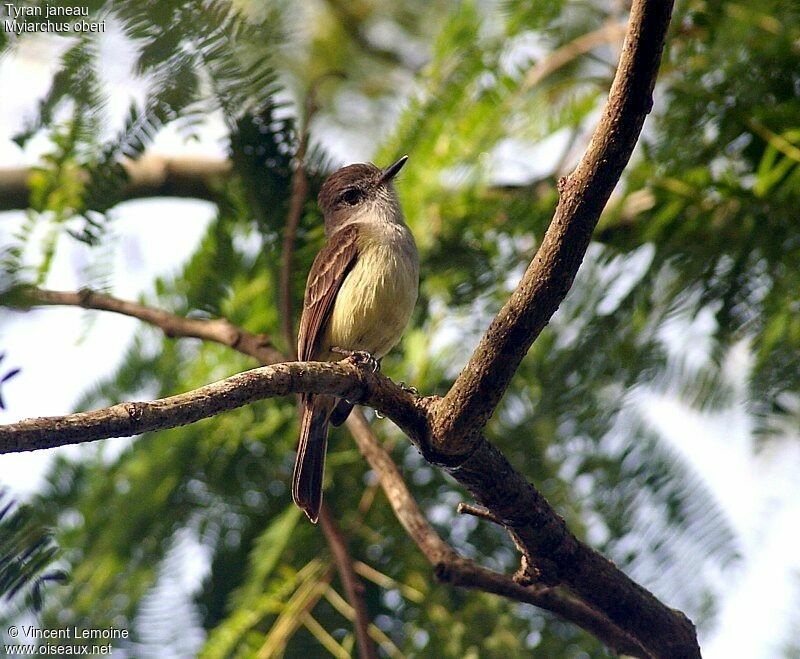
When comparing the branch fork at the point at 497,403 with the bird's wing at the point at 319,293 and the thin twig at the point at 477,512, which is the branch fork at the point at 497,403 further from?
the bird's wing at the point at 319,293

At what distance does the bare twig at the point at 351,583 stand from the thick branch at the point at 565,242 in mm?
1137

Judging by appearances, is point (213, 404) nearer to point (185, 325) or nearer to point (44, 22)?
point (44, 22)

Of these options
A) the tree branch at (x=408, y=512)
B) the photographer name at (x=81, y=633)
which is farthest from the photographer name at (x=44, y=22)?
the photographer name at (x=81, y=633)

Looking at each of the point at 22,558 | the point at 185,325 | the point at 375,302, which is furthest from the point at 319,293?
the point at 22,558

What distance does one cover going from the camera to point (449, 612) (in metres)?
4.38

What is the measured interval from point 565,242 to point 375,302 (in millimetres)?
1775

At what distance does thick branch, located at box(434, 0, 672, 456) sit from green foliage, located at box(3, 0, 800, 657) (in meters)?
1.36

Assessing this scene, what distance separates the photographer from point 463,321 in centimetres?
477

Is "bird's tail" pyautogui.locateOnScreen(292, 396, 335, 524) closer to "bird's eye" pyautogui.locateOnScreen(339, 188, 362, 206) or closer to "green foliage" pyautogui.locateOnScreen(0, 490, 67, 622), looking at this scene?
"bird's eye" pyautogui.locateOnScreen(339, 188, 362, 206)

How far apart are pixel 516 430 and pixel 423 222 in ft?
4.22

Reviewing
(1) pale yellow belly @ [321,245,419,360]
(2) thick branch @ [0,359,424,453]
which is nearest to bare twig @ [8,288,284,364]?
(1) pale yellow belly @ [321,245,419,360]

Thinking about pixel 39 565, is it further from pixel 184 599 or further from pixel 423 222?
pixel 423 222

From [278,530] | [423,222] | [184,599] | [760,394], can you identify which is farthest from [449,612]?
[423,222]

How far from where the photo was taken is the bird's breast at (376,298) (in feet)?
14.4
